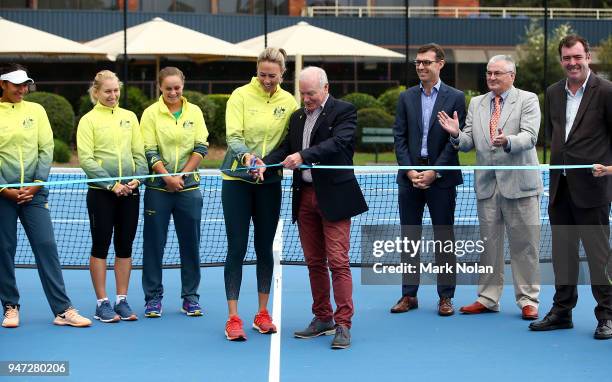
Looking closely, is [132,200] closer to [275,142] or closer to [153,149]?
[153,149]

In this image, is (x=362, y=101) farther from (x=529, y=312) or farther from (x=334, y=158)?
(x=334, y=158)

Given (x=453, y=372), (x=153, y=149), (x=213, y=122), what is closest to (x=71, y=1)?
(x=213, y=122)

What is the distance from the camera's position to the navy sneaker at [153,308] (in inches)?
325

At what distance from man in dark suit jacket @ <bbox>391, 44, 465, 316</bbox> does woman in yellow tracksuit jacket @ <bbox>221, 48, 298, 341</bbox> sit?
114 cm

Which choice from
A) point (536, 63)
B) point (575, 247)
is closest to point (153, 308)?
point (575, 247)

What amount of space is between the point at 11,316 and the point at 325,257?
242 cm

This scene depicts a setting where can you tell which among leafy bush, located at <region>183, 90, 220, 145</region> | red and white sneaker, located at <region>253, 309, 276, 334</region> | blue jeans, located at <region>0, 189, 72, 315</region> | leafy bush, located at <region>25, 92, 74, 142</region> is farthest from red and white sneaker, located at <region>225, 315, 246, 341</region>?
leafy bush, located at <region>25, 92, 74, 142</region>

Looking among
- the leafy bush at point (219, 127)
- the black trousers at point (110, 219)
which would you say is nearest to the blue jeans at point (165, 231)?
the black trousers at point (110, 219)

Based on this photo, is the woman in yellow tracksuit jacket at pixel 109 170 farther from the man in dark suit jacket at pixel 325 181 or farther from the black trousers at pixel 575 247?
the black trousers at pixel 575 247

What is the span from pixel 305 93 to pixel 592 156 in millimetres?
2079

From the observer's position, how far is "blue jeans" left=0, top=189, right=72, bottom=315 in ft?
25.6

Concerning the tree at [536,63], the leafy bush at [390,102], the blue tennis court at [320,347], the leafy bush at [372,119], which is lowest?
the blue tennis court at [320,347]

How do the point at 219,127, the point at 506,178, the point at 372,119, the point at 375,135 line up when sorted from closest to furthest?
1. the point at 506,178
2. the point at 375,135
3. the point at 219,127
4. the point at 372,119

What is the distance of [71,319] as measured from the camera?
25.9 feet
